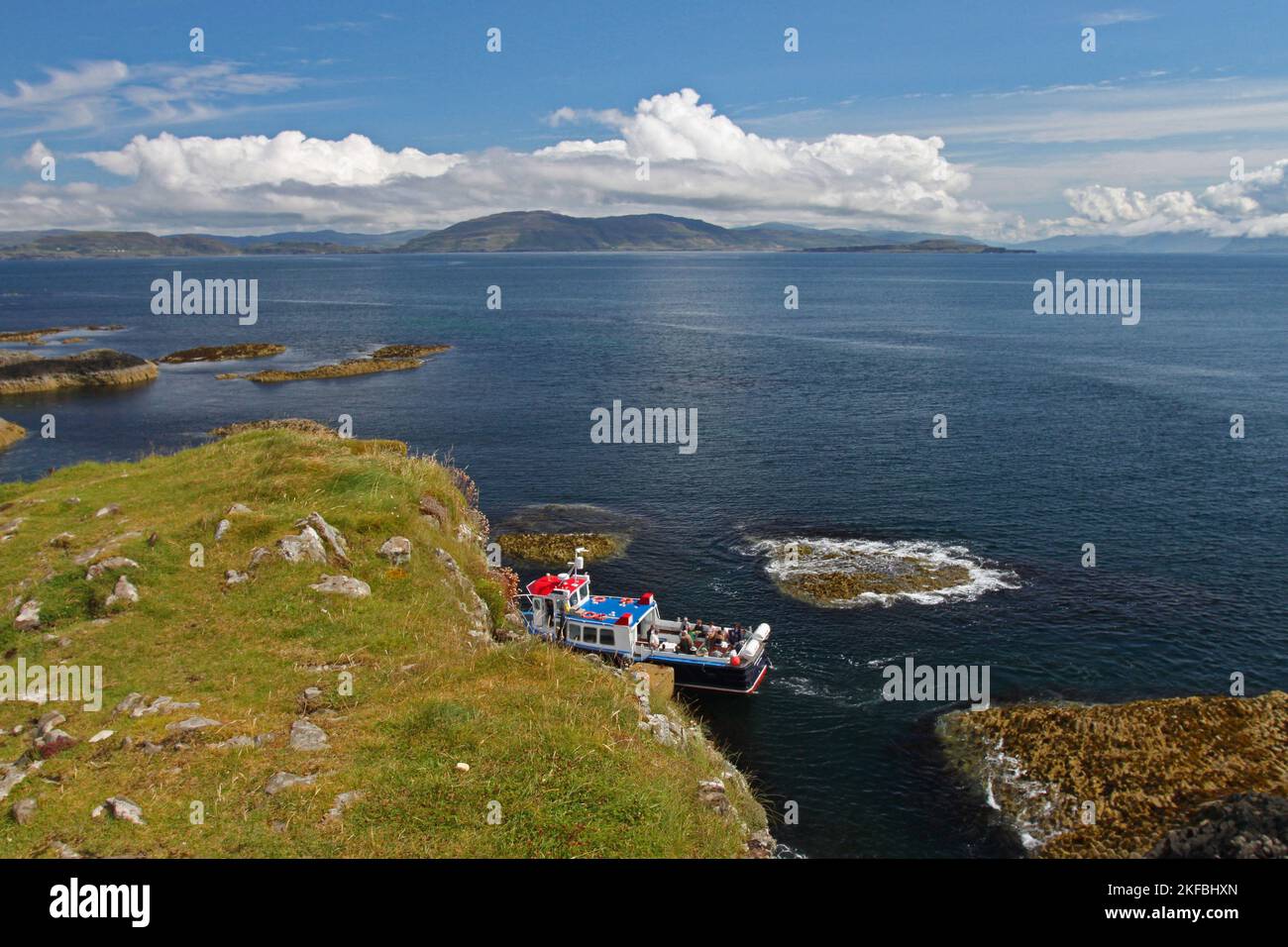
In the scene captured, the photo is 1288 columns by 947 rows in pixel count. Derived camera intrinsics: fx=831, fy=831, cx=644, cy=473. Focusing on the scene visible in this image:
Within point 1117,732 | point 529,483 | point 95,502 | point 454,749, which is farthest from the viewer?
point 529,483

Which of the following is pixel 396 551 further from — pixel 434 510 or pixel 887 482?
pixel 887 482

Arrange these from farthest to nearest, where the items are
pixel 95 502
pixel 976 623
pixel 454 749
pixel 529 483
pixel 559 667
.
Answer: pixel 529 483 < pixel 976 623 < pixel 95 502 < pixel 559 667 < pixel 454 749

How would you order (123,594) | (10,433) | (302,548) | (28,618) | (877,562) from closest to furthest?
(28,618) < (123,594) < (302,548) < (877,562) < (10,433)

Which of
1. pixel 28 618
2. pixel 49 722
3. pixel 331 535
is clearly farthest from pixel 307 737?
pixel 28 618

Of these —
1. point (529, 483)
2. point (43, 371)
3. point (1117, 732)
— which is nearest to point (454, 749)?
point (1117, 732)

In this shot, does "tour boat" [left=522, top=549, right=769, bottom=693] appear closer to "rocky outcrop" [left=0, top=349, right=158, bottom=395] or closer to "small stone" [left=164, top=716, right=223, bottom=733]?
"small stone" [left=164, top=716, right=223, bottom=733]
